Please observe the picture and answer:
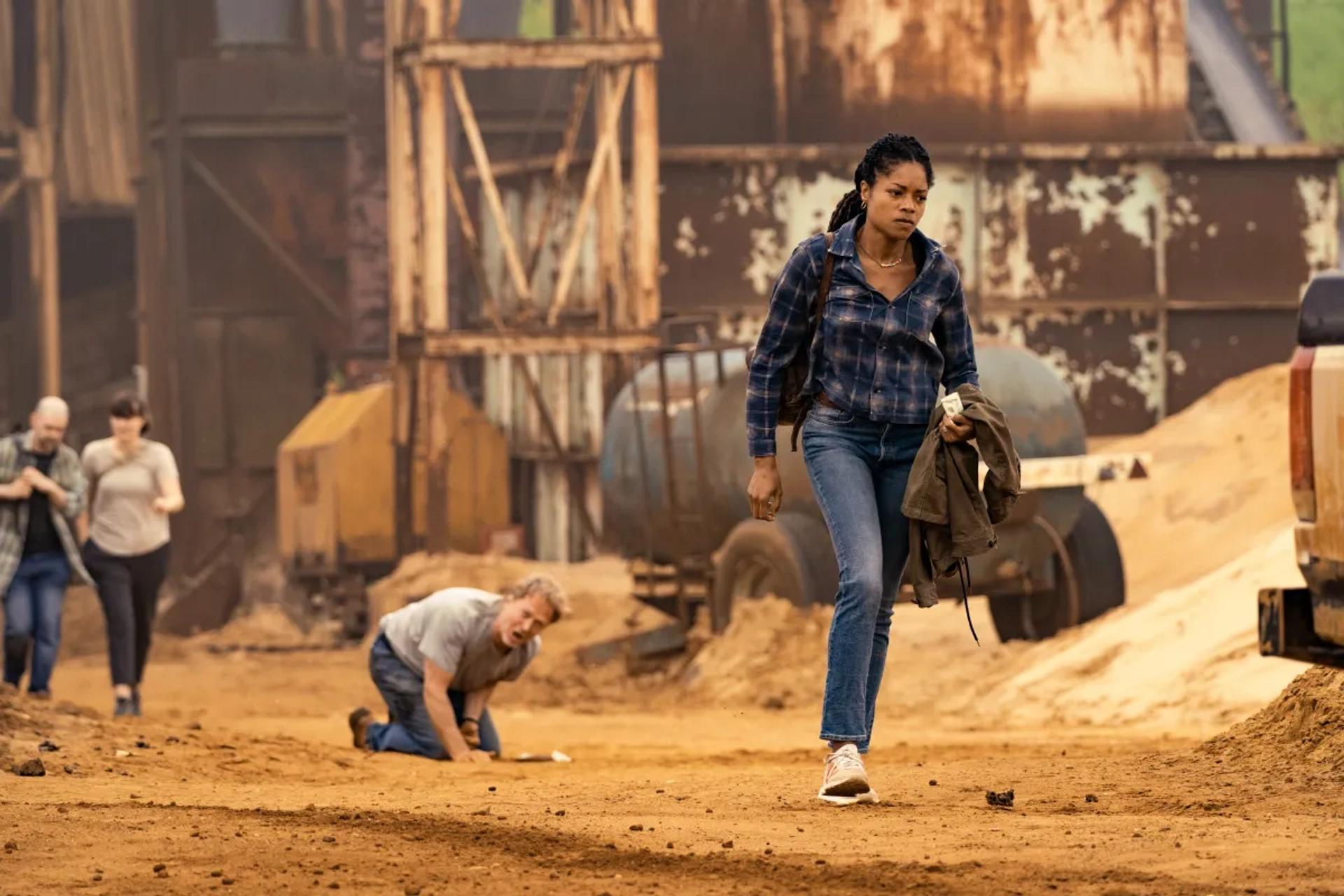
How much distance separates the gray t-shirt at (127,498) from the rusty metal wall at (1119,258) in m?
10.2

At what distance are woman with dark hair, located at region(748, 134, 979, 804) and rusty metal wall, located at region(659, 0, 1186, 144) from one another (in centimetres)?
1665

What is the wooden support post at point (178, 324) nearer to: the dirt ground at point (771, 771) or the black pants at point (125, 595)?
the dirt ground at point (771, 771)

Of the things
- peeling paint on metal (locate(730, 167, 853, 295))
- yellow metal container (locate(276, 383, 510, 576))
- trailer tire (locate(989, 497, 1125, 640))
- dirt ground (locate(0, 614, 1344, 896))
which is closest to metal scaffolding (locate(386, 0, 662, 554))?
yellow metal container (locate(276, 383, 510, 576))

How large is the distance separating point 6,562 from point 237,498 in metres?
13.8

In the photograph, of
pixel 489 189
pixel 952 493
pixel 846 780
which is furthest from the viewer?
pixel 489 189

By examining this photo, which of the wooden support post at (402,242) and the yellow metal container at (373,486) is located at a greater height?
the wooden support post at (402,242)

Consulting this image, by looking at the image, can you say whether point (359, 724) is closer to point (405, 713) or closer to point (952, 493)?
point (405, 713)

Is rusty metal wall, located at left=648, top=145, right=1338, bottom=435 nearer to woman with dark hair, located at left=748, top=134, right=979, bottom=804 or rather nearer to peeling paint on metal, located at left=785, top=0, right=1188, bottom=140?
peeling paint on metal, located at left=785, top=0, right=1188, bottom=140

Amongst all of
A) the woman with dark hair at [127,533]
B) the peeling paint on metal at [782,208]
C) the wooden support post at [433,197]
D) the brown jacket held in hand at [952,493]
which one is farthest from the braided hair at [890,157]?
the peeling paint on metal at [782,208]

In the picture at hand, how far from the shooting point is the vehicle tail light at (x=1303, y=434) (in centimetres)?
588

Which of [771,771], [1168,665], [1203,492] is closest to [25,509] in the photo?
[771,771]

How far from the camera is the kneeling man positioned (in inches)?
367

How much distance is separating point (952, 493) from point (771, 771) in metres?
2.36

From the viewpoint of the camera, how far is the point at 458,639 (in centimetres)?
953
